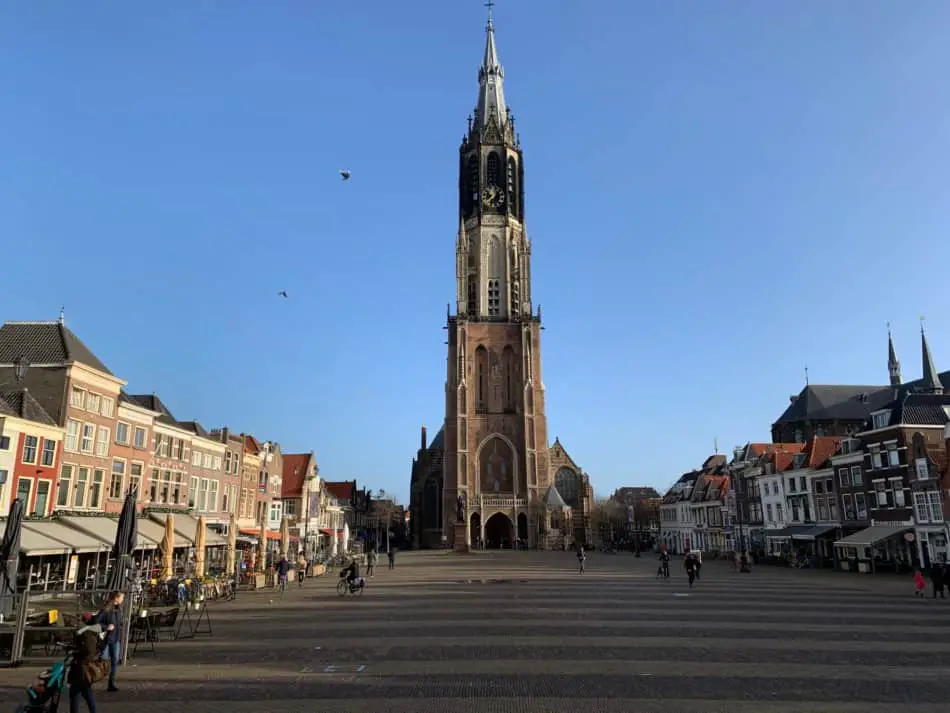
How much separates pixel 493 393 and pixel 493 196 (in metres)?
29.4

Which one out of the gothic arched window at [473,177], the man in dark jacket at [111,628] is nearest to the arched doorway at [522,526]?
the gothic arched window at [473,177]

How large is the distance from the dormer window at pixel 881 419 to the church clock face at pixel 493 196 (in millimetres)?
59580

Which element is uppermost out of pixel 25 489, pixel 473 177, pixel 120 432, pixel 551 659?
pixel 473 177

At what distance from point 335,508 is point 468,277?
3482 centimetres

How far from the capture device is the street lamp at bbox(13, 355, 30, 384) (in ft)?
93.0

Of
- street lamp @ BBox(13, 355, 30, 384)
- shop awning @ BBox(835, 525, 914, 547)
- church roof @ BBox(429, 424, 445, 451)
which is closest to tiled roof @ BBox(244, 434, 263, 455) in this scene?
street lamp @ BBox(13, 355, 30, 384)

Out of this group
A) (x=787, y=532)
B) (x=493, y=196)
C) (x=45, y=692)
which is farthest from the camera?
(x=493, y=196)

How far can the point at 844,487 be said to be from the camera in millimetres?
44719

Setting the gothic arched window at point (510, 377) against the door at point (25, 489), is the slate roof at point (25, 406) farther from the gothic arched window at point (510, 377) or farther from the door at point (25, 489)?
the gothic arched window at point (510, 377)

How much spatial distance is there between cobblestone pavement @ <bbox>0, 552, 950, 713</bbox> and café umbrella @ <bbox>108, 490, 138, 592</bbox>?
2681mm

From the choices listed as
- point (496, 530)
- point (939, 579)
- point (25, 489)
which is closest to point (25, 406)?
point (25, 489)

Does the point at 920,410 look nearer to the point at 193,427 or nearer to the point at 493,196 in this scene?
the point at 193,427

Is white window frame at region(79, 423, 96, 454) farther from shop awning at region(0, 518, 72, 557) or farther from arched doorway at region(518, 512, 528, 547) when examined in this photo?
arched doorway at region(518, 512, 528, 547)

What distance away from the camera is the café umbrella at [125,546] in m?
16.7
